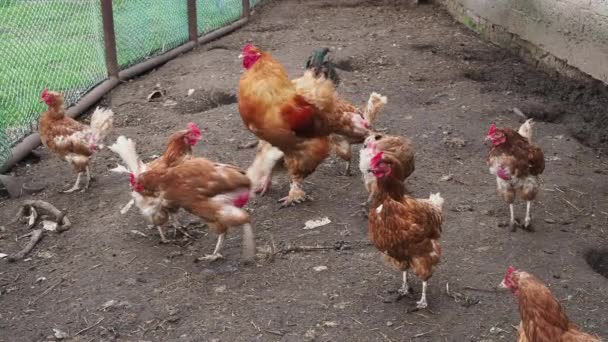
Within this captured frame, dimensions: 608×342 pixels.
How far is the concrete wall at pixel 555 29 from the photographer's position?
7.59 m

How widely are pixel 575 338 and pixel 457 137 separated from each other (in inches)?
148

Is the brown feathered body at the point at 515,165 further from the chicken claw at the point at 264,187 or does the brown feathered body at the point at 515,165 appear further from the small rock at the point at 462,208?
the chicken claw at the point at 264,187

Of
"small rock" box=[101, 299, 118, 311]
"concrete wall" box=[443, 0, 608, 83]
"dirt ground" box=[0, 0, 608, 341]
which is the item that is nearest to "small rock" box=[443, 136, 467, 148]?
"dirt ground" box=[0, 0, 608, 341]

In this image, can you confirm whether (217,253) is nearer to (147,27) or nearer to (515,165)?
(515,165)

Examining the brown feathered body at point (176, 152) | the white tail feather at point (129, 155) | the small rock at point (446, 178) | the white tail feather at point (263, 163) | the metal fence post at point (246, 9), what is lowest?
the metal fence post at point (246, 9)

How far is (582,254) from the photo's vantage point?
4.63 metres

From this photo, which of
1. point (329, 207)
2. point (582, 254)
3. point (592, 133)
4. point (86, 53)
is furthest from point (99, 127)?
point (592, 133)

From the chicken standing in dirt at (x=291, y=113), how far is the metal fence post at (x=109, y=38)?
3295 mm

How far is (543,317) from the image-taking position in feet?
10.0

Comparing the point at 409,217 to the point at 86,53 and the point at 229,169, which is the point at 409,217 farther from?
the point at 86,53

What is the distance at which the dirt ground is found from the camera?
3.96 metres

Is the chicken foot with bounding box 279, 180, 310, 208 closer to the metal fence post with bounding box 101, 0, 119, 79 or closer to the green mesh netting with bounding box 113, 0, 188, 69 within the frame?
the metal fence post with bounding box 101, 0, 119, 79

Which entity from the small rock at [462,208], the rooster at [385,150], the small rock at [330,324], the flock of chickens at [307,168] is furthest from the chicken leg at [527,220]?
the small rock at [330,324]

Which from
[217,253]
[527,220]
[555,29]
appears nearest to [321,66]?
[217,253]
